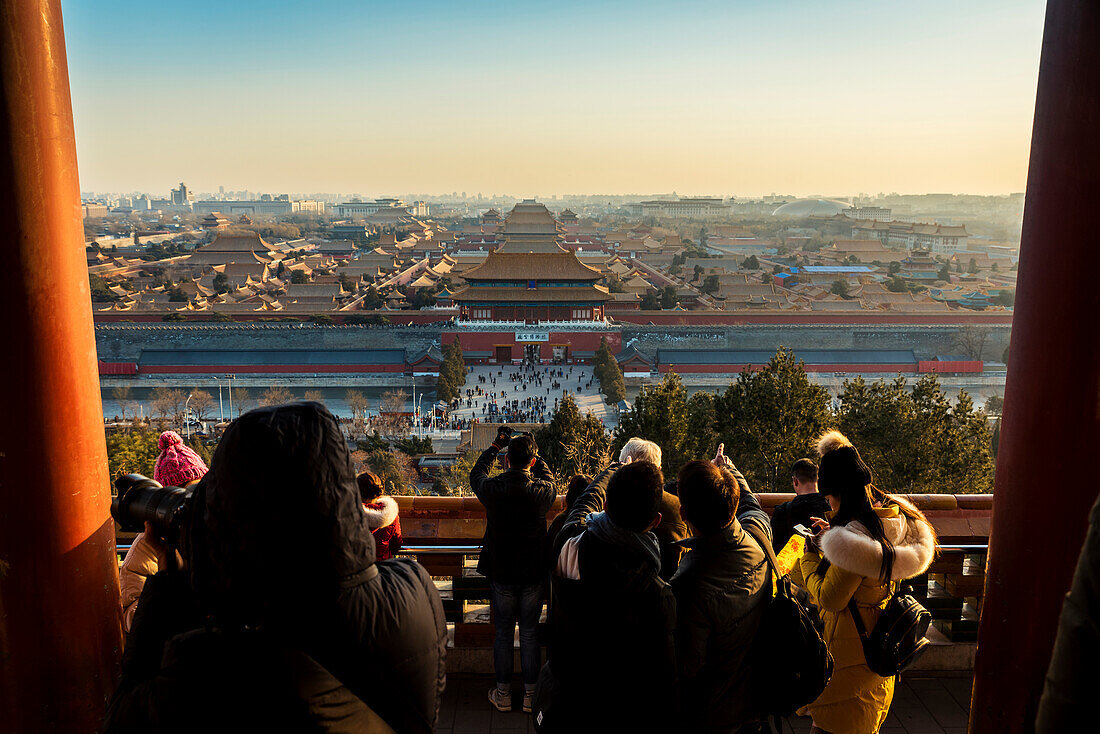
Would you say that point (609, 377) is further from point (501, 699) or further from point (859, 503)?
point (859, 503)

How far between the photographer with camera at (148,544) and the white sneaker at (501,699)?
35.8 inches

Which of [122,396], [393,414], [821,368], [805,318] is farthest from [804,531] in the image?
[805,318]

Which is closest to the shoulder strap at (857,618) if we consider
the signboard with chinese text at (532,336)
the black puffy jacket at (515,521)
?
the black puffy jacket at (515,521)

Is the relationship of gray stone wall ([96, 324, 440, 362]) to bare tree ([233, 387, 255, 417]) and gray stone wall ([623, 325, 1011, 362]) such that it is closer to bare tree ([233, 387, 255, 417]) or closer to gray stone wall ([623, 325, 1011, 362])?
bare tree ([233, 387, 255, 417])

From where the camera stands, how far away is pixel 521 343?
71.9 ft

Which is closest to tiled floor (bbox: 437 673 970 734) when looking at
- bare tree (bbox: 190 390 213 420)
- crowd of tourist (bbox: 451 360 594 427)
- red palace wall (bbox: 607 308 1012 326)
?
crowd of tourist (bbox: 451 360 594 427)

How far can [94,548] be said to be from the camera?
1.54 meters

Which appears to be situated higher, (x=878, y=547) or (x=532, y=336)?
(x=878, y=547)

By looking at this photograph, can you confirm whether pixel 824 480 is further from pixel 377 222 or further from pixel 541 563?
pixel 377 222

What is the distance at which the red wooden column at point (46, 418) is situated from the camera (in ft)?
4.53

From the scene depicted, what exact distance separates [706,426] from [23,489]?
712 cm

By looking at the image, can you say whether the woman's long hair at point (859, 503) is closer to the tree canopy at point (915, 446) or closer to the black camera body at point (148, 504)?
the black camera body at point (148, 504)

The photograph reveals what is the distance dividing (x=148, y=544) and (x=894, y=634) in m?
1.42

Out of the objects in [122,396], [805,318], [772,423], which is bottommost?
[122,396]
